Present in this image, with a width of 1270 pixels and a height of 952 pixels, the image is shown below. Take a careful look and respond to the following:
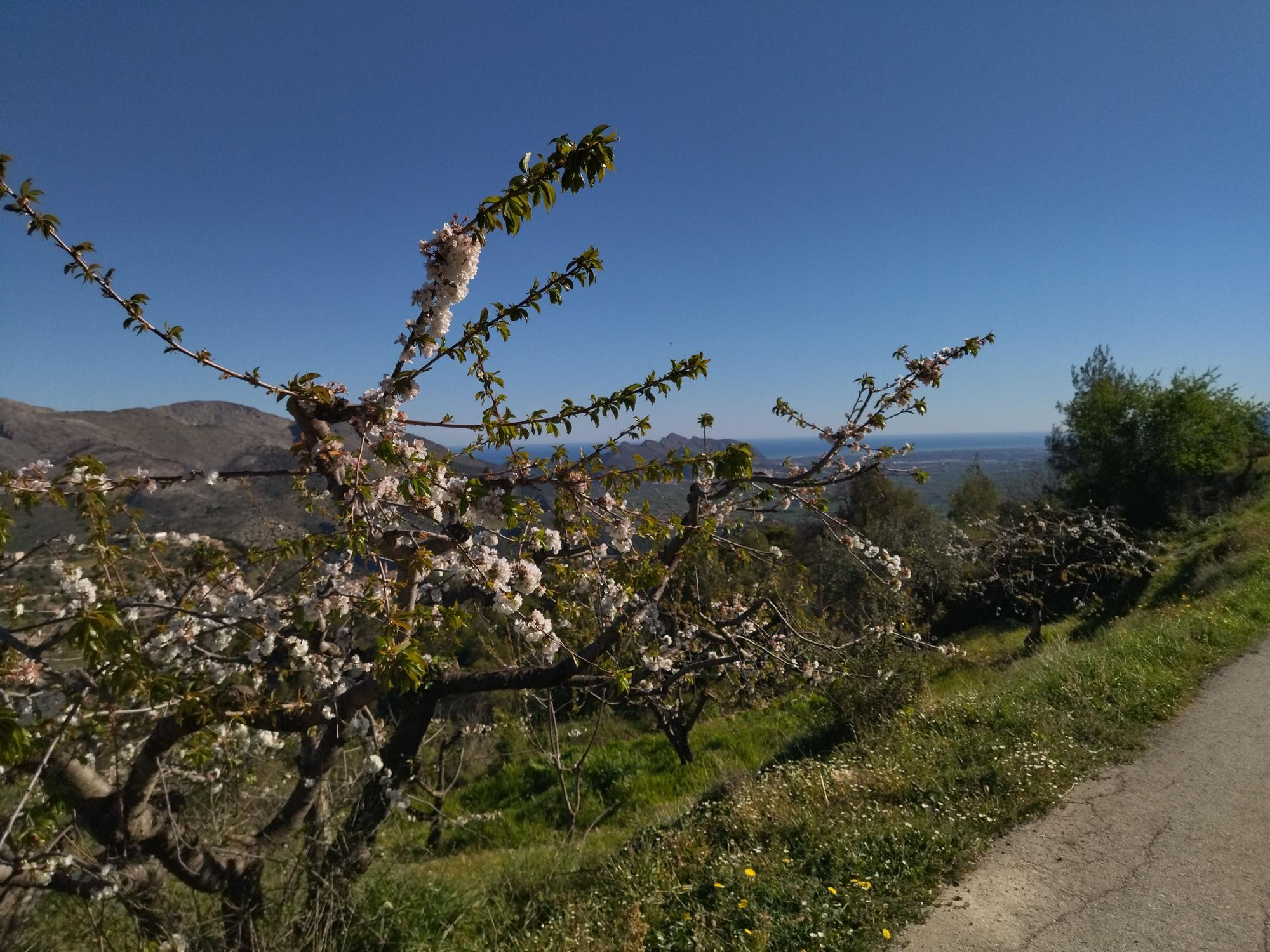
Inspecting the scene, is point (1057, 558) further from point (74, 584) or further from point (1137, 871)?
point (74, 584)

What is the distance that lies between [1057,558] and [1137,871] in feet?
42.7

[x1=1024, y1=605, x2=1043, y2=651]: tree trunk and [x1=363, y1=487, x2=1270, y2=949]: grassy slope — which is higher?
[x1=363, y1=487, x2=1270, y2=949]: grassy slope

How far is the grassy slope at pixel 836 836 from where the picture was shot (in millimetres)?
3715

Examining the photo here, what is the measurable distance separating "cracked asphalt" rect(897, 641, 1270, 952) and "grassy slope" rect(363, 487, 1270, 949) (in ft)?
0.64

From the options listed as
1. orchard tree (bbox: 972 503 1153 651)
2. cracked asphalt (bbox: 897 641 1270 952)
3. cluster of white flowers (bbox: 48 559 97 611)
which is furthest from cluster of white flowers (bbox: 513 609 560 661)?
orchard tree (bbox: 972 503 1153 651)

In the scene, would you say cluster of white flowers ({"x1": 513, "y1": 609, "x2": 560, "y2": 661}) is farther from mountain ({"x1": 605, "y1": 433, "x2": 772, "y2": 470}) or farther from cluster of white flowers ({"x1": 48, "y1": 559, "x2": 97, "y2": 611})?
cluster of white flowers ({"x1": 48, "y1": 559, "x2": 97, "y2": 611})

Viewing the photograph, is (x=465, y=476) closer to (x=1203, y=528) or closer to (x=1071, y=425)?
(x=1203, y=528)

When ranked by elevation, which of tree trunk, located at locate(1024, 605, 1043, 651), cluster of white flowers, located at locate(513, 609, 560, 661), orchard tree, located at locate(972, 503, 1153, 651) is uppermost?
cluster of white flowers, located at locate(513, 609, 560, 661)

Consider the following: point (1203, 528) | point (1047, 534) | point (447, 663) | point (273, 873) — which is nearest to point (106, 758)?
point (273, 873)

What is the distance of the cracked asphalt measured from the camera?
10.5ft

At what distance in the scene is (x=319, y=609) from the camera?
11.0 feet

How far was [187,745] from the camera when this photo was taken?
360cm

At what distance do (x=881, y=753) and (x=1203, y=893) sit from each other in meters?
2.48

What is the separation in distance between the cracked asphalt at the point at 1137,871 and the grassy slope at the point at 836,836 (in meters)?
0.19
